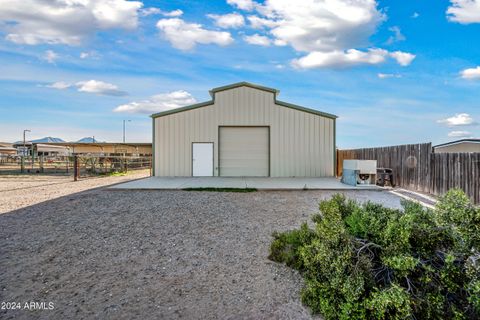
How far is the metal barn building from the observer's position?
15.6 meters

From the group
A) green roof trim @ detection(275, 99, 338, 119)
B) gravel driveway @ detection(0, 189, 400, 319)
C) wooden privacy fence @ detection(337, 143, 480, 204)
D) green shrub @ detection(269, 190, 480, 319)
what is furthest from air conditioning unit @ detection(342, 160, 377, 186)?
green shrub @ detection(269, 190, 480, 319)

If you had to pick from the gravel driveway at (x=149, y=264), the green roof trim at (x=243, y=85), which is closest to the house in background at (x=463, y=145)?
the green roof trim at (x=243, y=85)

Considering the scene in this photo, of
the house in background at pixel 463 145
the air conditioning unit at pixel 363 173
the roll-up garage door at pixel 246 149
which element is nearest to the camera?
the air conditioning unit at pixel 363 173

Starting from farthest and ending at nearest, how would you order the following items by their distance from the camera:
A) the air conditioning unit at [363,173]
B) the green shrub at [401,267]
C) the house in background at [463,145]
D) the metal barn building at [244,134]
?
the house in background at [463,145] < the metal barn building at [244,134] < the air conditioning unit at [363,173] < the green shrub at [401,267]

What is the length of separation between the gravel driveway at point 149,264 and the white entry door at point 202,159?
7982 millimetres

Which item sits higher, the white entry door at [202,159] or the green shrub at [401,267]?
the white entry door at [202,159]

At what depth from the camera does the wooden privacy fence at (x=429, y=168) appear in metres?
8.58

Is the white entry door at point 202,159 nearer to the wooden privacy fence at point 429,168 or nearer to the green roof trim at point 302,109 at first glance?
the green roof trim at point 302,109

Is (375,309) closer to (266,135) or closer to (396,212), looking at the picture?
(396,212)

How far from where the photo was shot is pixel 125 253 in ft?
14.8

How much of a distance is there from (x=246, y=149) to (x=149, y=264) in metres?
12.0

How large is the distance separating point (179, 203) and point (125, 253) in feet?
13.1

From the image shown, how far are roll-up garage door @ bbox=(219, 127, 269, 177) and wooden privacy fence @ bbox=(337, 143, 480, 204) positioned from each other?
513 centimetres

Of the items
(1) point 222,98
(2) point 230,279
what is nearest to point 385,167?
(1) point 222,98
